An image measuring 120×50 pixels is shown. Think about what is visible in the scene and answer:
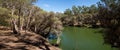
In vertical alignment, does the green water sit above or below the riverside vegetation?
below

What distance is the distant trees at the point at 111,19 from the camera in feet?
55.6

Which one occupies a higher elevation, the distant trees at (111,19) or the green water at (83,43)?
the distant trees at (111,19)

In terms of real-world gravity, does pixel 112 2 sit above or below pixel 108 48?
above

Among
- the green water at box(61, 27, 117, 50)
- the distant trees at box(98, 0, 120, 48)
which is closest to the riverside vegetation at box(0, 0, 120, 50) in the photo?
the distant trees at box(98, 0, 120, 48)

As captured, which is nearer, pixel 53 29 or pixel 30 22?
pixel 53 29

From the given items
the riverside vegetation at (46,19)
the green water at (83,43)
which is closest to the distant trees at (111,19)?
the riverside vegetation at (46,19)

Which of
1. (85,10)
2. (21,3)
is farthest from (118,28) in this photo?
(85,10)

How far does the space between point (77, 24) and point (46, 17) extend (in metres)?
70.6

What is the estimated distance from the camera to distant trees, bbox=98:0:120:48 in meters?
17.0

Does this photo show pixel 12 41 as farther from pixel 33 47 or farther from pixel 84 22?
pixel 84 22

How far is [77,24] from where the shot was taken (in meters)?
111

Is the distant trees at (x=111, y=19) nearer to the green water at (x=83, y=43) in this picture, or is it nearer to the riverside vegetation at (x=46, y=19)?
the riverside vegetation at (x=46, y=19)

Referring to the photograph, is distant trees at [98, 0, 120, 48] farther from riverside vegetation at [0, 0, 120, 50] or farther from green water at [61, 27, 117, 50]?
green water at [61, 27, 117, 50]

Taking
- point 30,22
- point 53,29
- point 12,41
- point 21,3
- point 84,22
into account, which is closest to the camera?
point 12,41
